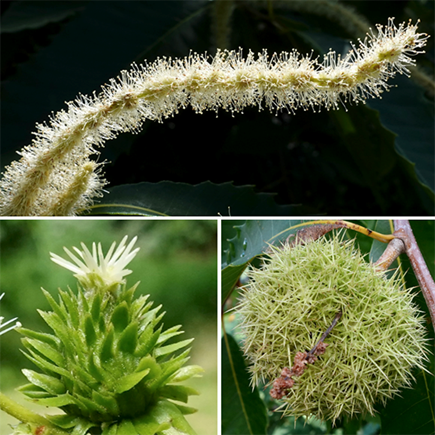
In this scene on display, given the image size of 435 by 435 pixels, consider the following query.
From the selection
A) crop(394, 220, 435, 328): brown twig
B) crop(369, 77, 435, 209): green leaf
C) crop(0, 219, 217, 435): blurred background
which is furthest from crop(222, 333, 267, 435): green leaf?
crop(369, 77, 435, 209): green leaf

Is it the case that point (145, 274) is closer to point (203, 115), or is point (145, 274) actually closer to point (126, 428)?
point (126, 428)

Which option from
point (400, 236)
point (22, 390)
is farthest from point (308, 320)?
point (22, 390)

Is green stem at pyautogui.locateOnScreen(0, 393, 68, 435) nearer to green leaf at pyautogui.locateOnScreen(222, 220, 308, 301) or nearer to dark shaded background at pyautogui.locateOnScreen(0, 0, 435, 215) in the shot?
green leaf at pyautogui.locateOnScreen(222, 220, 308, 301)

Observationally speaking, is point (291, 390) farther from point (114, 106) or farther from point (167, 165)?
point (167, 165)

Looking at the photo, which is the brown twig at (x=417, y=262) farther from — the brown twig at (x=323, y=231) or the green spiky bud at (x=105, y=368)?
the green spiky bud at (x=105, y=368)

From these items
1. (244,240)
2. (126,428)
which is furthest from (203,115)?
(126,428)

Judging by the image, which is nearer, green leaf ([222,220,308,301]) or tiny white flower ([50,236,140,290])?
tiny white flower ([50,236,140,290])
